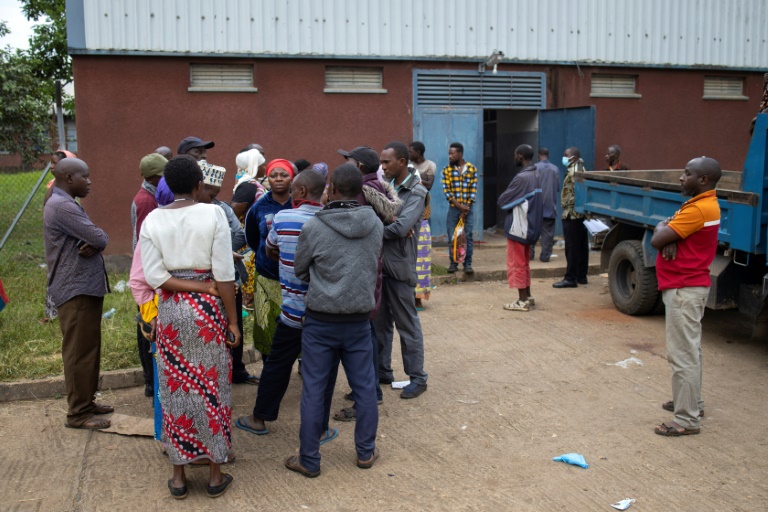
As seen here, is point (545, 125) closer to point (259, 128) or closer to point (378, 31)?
point (378, 31)

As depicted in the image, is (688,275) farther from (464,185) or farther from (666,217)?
(464,185)

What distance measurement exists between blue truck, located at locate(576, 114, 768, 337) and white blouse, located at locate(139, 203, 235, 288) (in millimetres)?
4687

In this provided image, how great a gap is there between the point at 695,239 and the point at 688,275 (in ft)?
0.78

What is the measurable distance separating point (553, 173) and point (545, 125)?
2.40 meters

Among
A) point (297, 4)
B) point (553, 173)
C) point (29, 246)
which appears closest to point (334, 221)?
point (553, 173)

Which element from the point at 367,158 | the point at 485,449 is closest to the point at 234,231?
the point at 367,158

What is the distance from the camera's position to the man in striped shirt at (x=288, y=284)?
4.54m

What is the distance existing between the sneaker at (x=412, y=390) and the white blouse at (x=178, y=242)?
7.21 ft

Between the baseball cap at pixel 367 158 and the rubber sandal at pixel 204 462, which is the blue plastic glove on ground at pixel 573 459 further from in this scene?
the baseball cap at pixel 367 158

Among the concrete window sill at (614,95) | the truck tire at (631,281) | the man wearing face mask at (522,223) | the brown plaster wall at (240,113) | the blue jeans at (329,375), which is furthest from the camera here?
the concrete window sill at (614,95)

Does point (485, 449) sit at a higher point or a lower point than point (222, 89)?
lower

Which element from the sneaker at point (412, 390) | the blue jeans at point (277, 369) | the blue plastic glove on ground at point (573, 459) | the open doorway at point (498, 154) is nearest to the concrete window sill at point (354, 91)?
the open doorway at point (498, 154)

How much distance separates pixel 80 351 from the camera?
4.98 meters

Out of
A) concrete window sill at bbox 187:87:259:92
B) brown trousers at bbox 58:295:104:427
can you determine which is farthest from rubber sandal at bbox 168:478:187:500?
concrete window sill at bbox 187:87:259:92
